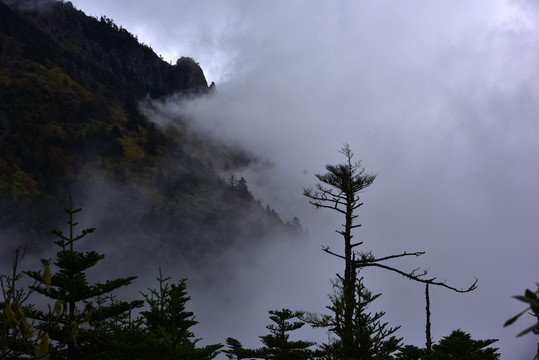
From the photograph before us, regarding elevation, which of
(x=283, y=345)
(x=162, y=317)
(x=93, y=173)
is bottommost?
(x=162, y=317)

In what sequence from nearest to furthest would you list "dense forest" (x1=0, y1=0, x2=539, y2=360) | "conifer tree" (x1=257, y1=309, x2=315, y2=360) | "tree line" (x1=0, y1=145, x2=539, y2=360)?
"tree line" (x1=0, y1=145, x2=539, y2=360)
"conifer tree" (x1=257, y1=309, x2=315, y2=360)
"dense forest" (x1=0, y1=0, x2=539, y2=360)

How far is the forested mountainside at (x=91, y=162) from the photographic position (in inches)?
→ 5172

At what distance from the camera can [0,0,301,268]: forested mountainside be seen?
431 ft

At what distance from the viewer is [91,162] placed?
497 ft

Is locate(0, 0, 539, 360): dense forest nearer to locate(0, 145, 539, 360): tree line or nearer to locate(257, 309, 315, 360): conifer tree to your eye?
locate(257, 309, 315, 360): conifer tree

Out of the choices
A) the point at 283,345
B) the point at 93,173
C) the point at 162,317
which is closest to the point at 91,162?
the point at 93,173

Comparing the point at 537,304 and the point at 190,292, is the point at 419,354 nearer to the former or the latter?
the point at 537,304

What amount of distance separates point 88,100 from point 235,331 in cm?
10138

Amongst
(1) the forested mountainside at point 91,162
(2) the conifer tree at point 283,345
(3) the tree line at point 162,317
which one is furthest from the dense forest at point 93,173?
(3) the tree line at point 162,317

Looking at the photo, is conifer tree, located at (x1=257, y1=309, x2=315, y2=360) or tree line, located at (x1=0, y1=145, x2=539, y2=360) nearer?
tree line, located at (x1=0, y1=145, x2=539, y2=360)

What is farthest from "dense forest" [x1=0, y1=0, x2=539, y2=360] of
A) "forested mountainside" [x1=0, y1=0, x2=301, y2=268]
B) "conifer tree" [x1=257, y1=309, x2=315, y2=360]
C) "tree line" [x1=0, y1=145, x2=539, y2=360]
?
"tree line" [x1=0, y1=145, x2=539, y2=360]

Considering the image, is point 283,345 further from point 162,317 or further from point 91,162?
point 91,162

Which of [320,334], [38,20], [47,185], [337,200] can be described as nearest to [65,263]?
[337,200]

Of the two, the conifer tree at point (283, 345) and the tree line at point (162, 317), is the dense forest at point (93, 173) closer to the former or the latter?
the conifer tree at point (283, 345)
